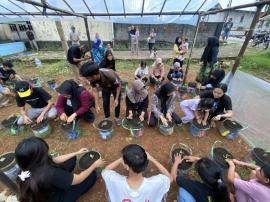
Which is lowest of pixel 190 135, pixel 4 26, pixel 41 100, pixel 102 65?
pixel 190 135

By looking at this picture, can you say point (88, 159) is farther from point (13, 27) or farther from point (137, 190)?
point (13, 27)

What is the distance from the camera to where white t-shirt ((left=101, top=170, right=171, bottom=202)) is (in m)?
1.54

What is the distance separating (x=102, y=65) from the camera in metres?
4.53

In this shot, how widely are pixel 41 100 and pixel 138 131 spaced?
84.6 inches

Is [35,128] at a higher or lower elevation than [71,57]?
lower

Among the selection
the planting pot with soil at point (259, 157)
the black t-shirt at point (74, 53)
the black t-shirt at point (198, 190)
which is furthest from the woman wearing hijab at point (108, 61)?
the planting pot with soil at point (259, 157)

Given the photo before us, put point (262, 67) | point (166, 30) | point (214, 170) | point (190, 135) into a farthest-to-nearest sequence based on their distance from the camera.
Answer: point (166, 30)
point (262, 67)
point (190, 135)
point (214, 170)

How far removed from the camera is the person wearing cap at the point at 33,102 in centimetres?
284

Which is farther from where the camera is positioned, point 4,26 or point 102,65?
point 4,26

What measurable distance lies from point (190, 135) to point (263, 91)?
9.05 ft

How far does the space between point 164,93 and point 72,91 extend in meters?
1.80

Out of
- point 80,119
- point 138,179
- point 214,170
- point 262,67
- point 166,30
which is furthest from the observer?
point 166,30

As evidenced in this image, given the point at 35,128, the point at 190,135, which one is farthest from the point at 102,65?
the point at 190,135

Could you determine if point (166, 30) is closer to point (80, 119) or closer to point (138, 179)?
point (80, 119)
